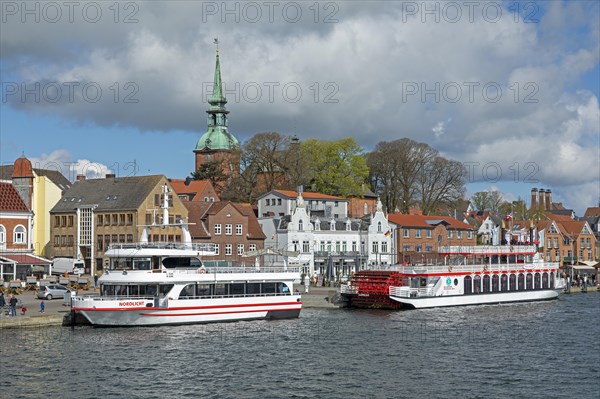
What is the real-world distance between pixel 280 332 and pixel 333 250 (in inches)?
1808

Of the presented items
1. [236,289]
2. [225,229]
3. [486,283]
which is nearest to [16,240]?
[225,229]

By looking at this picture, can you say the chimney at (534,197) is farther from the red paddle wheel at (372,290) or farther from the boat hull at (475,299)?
the red paddle wheel at (372,290)

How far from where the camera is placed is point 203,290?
5278 centimetres

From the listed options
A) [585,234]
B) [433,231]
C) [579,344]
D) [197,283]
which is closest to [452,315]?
[579,344]

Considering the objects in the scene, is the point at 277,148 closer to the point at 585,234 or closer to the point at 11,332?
the point at 585,234

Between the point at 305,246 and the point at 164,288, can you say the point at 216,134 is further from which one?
the point at 164,288

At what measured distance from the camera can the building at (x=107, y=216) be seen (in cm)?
8444

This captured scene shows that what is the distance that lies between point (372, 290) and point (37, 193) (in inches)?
1572

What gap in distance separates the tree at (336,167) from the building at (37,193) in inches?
1238

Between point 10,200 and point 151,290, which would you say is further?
point 10,200

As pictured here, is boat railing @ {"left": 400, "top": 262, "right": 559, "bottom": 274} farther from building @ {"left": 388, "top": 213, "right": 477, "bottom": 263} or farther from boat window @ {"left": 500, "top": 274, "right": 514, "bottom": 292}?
building @ {"left": 388, "top": 213, "right": 477, "bottom": 263}

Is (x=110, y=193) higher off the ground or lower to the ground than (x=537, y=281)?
higher

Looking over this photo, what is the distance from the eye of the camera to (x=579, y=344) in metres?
47.2

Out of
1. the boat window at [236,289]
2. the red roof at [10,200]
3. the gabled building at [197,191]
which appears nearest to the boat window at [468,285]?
the boat window at [236,289]
